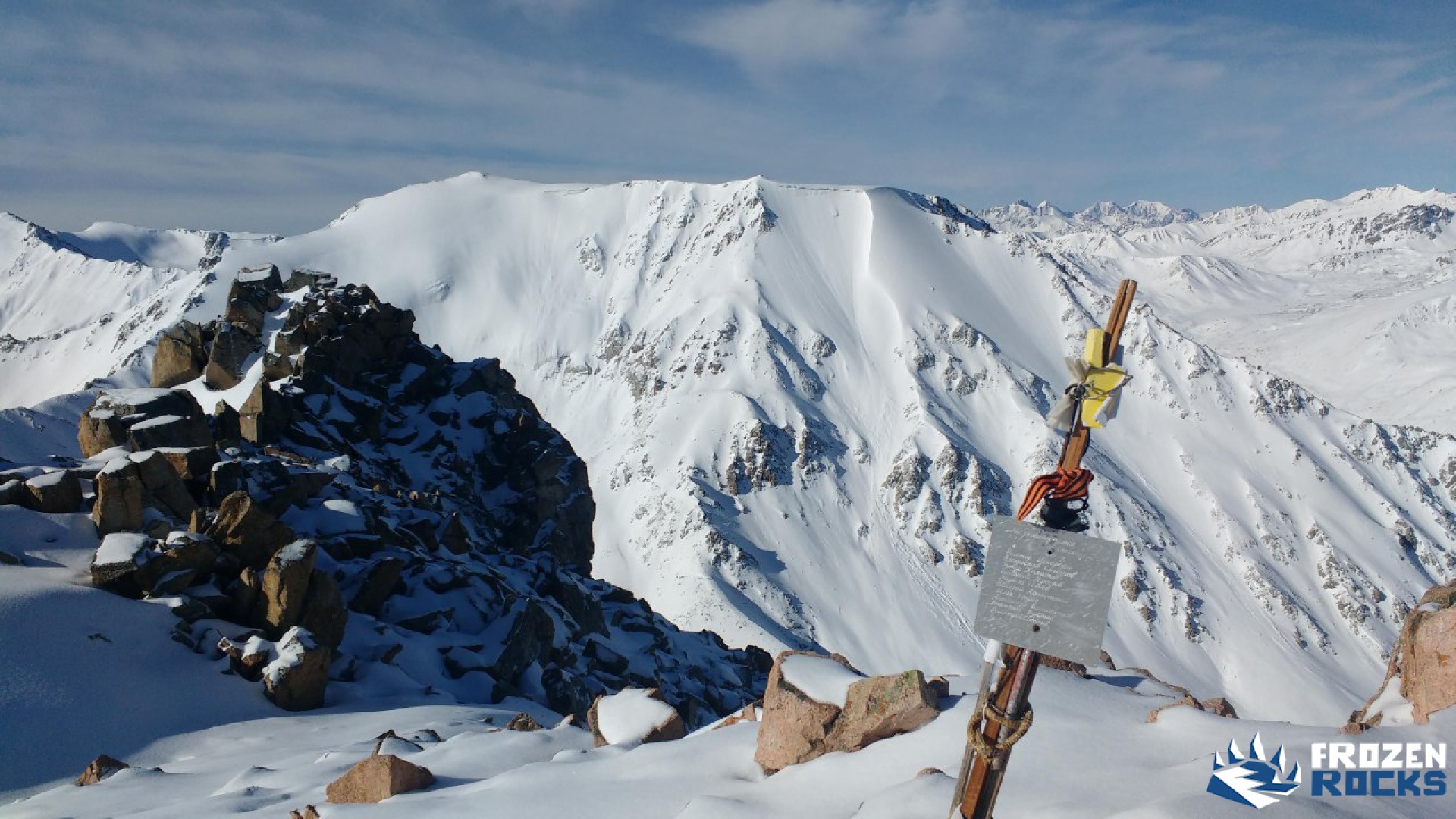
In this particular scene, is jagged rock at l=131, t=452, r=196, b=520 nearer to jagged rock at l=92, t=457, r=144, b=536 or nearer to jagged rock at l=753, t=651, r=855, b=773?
jagged rock at l=92, t=457, r=144, b=536

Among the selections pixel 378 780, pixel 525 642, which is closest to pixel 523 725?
pixel 378 780

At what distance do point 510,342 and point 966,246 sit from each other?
355 ft

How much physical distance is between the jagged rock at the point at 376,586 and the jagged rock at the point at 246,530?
3.07 metres

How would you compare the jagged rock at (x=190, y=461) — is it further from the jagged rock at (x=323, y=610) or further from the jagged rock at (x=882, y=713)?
the jagged rock at (x=882, y=713)

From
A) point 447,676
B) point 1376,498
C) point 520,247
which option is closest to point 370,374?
point 447,676

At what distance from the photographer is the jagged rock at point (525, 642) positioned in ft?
84.1

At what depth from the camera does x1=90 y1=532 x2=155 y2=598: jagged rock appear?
805 inches

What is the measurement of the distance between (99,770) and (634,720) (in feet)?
35.9

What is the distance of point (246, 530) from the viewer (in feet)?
73.8

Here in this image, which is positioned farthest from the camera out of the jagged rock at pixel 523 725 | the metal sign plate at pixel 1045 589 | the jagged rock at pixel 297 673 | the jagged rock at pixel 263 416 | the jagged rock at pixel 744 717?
the jagged rock at pixel 263 416

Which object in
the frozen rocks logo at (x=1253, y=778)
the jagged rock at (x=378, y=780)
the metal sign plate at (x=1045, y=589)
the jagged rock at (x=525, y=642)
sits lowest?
the jagged rock at (x=525, y=642)

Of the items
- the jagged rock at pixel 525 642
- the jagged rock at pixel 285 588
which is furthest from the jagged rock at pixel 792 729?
the jagged rock at pixel 525 642

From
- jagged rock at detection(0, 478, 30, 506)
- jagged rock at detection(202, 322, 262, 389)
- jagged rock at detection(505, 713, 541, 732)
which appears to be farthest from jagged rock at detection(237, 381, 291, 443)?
jagged rock at detection(505, 713, 541, 732)

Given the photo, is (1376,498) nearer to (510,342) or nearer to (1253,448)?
(1253,448)
